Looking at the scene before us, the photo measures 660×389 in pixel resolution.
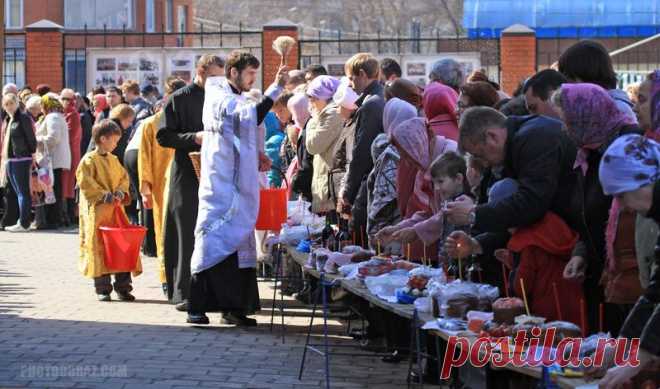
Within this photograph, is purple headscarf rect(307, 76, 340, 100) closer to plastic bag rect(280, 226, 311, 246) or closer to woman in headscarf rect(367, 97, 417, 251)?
A: plastic bag rect(280, 226, 311, 246)

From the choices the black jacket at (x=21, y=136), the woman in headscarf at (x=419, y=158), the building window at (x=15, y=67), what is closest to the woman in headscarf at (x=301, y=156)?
the woman in headscarf at (x=419, y=158)

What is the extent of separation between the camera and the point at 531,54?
93.8 feet

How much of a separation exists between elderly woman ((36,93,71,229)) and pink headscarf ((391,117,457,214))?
469 inches

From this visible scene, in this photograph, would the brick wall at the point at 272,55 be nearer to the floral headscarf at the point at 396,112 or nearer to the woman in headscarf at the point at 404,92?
the woman in headscarf at the point at 404,92

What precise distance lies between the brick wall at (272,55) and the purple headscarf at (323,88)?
16.0 m

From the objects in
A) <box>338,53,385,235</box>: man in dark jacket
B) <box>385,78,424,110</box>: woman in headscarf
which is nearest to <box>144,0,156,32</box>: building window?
<box>338,53,385,235</box>: man in dark jacket

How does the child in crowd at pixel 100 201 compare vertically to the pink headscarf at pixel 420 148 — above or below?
below

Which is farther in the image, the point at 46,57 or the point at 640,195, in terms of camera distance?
the point at 46,57

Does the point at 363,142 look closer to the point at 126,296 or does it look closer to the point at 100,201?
the point at 100,201

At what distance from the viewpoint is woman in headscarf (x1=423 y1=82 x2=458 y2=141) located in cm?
962

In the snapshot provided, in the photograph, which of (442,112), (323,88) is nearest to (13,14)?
(323,88)

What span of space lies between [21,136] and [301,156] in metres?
8.27

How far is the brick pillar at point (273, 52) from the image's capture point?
28359mm

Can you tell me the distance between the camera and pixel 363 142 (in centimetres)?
1063
